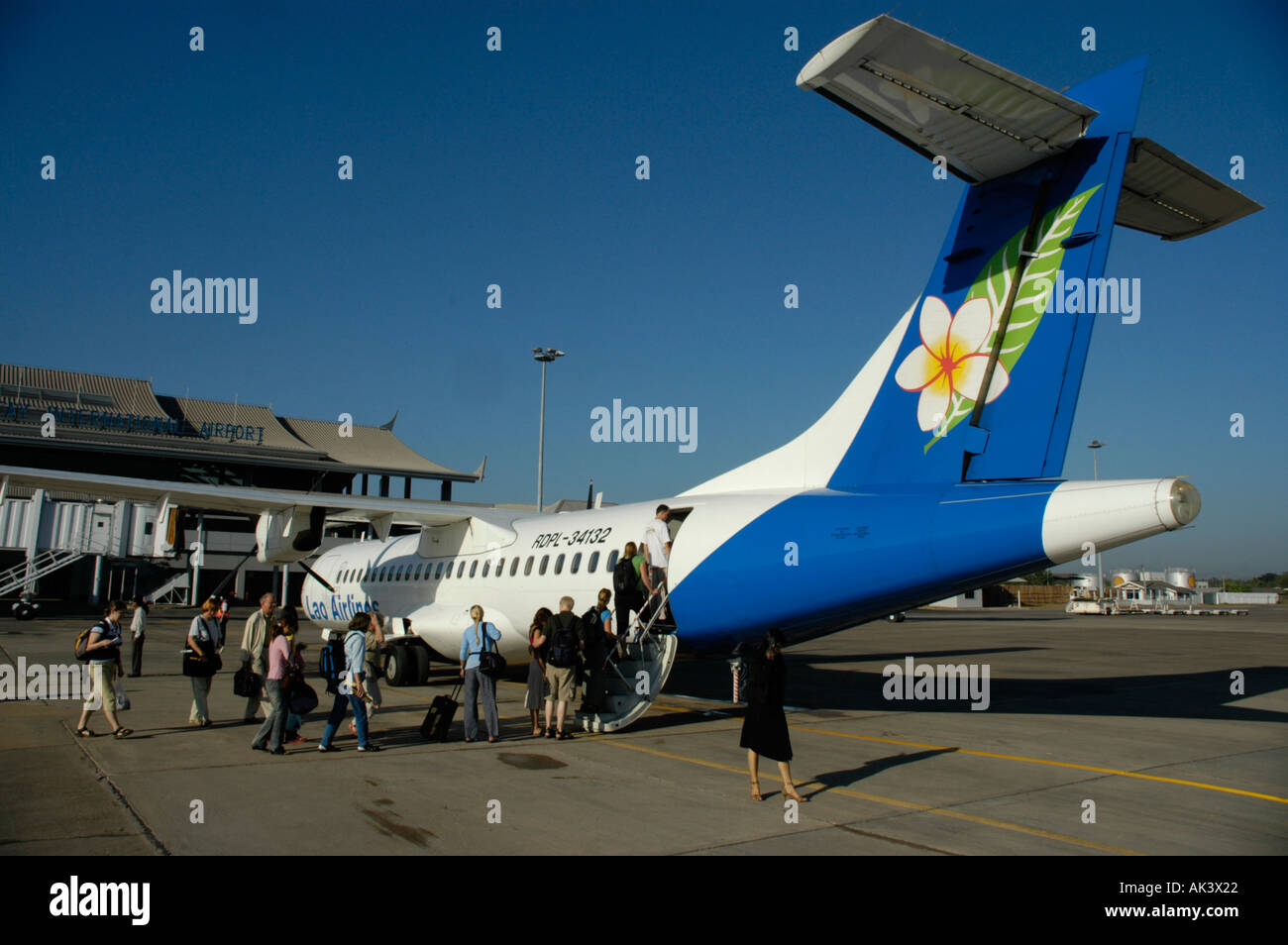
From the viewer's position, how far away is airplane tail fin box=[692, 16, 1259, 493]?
294 inches

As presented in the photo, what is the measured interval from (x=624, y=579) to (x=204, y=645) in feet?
16.8

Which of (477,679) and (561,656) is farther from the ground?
(561,656)

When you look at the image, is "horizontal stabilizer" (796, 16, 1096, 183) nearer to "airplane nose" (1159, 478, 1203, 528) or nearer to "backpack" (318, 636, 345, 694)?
"airplane nose" (1159, 478, 1203, 528)

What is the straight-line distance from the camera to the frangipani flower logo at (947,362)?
8.61m

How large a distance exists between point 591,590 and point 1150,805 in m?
7.21

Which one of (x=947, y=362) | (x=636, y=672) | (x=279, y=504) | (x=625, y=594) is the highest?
(x=947, y=362)

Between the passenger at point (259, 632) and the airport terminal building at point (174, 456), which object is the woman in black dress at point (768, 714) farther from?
the airport terminal building at point (174, 456)

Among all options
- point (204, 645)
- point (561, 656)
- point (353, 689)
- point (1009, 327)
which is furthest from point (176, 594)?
point (1009, 327)

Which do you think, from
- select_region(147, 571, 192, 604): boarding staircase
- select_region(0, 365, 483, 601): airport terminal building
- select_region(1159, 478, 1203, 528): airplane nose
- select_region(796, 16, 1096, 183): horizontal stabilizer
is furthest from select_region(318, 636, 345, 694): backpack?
select_region(147, 571, 192, 604): boarding staircase

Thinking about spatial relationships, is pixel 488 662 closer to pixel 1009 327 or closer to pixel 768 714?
pixel 768 714

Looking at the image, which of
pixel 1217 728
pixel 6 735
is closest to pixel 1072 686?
pixel 1217 728

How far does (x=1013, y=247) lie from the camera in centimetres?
862
